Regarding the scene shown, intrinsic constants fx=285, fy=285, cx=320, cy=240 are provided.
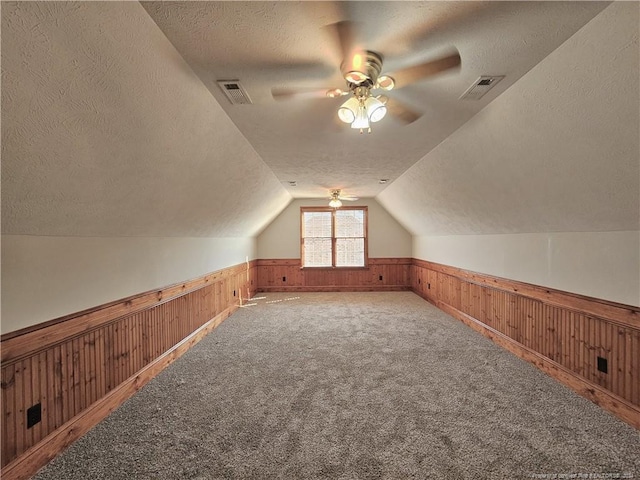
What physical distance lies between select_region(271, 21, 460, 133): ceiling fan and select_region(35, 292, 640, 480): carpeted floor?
2.07m

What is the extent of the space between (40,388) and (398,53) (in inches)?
114

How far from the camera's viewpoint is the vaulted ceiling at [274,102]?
48.0 inches

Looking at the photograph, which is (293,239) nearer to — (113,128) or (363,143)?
(363,143)

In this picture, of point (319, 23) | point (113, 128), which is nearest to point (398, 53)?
point (319, 23)

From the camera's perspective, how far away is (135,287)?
2.68 metres

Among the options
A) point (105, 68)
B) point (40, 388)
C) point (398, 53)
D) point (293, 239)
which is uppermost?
point (398, 53)

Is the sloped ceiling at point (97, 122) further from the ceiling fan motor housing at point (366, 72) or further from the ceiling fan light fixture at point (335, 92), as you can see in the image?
the ceiling fan motor housing at point (366, 72)

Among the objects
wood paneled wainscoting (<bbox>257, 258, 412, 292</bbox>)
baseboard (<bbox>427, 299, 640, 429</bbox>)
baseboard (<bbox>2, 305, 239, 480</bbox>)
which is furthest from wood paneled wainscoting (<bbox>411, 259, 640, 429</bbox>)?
baseboard (<bbox>2, 305, 239, 480</bbox>)

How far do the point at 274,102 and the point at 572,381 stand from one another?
11.4 feet

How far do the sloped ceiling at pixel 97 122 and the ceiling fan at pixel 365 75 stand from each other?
70 centimetres

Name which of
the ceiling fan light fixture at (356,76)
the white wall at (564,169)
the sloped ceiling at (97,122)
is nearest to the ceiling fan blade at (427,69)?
the ceiling fan light fixture at (356,76)

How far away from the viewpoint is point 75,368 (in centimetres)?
201

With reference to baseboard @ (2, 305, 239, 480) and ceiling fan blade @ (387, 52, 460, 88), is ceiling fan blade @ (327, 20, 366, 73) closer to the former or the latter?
ceiling fan blade @ (387, 52, 460, 88)

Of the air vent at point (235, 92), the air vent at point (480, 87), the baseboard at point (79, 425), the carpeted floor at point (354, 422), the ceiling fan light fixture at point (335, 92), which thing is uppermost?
the air vent at point (480, 87)
